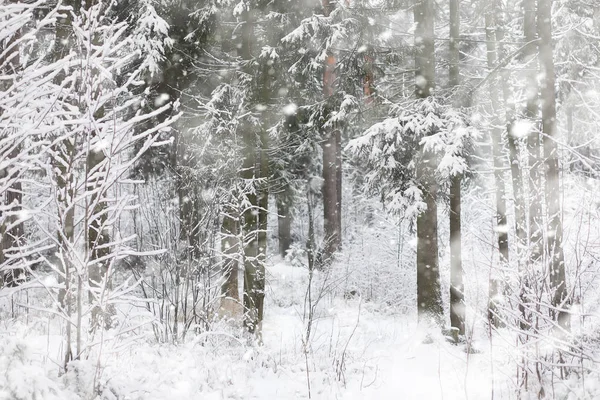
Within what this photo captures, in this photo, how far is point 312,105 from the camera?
1158 cm

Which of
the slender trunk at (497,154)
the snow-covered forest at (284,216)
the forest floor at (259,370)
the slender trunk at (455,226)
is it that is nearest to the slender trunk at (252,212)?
the snow-covered forest at (284,216)

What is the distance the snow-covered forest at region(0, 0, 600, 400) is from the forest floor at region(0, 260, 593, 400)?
0.04 metres

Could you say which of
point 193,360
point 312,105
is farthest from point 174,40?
point 193,360

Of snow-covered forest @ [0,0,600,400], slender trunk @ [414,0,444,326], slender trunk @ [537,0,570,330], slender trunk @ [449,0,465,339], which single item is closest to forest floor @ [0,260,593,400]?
snow-covered forest @ [0,0,600,400]

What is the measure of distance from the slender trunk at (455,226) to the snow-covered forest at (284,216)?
56 mm

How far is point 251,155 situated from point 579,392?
8.13 m

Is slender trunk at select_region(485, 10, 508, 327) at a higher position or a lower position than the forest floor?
higher

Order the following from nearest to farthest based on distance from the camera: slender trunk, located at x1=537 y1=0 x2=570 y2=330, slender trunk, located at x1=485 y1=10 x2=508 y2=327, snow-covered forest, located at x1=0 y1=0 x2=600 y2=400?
snow-covered forest, located at x1=0 y1=0 x2=600 y2=400 < slender trunk, located at x1=537 y1=0 x2=570 y2=330 < slender trunk, located at x1=485 y1=10 x2=508 y2=327

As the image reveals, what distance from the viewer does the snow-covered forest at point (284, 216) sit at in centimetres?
380

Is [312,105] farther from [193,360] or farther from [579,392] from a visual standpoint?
[579,392]

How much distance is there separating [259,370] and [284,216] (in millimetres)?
4968

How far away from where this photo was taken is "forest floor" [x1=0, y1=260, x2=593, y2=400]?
3.92 m

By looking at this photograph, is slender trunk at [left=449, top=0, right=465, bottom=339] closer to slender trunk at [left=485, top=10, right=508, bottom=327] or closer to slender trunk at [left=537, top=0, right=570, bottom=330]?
slender trunk at [left=485, top=10, right=508, bottom=327]

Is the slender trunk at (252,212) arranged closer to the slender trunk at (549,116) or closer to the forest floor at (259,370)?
the forest floor at (259,370)
